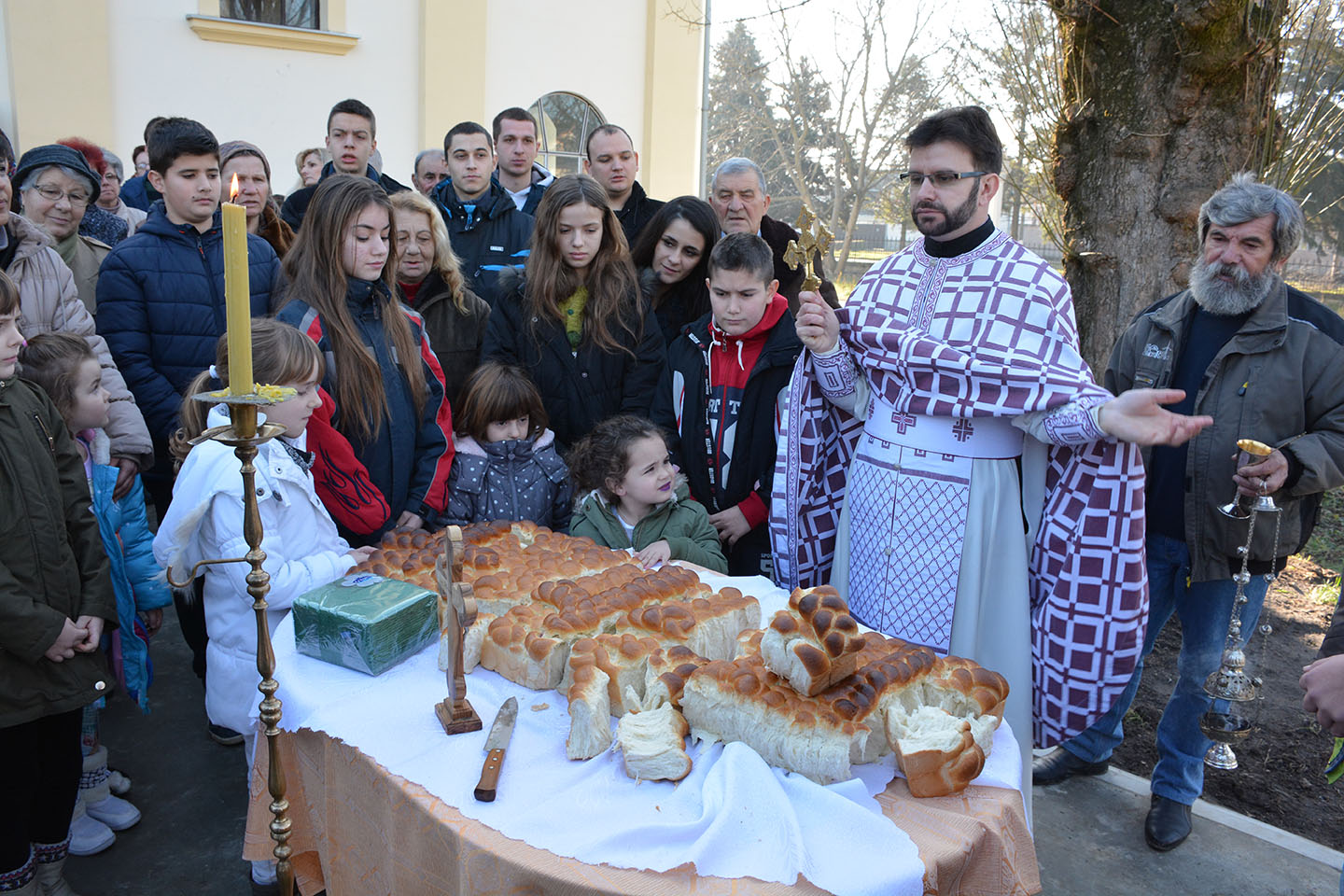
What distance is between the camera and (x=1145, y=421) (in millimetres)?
2391

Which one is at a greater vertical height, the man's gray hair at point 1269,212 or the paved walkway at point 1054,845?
the man's gray hair at point 1269,212

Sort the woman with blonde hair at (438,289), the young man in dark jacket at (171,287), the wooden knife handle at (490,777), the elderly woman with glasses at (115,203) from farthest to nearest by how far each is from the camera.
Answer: the elderly woman with glasses at (115,203) → the woman with blonde hair at (438,289) → the young man in dark jacket at (171,287) → the wooden knife handle at (490,777)

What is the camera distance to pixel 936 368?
2.79m

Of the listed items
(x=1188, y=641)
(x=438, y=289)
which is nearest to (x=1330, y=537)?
(x=1188, y=641)

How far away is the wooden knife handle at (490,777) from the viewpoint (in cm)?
152

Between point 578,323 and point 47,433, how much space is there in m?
1.89

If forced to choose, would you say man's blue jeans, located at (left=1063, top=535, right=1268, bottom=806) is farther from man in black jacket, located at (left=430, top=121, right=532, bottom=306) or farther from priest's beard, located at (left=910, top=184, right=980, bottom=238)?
man in black jacket, located at (left=430, top=121, right=532, bottom=306)

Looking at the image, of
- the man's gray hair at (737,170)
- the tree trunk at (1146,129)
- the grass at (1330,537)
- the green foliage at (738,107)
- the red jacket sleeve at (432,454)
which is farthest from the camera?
the green foliage at (738,107)

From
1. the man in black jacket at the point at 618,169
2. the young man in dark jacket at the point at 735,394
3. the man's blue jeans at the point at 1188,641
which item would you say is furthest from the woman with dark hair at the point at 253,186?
the man's blue jeans at the point at 1188,641

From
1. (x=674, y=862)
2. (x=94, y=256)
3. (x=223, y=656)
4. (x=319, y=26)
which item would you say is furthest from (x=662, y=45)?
(x=674, y=862)

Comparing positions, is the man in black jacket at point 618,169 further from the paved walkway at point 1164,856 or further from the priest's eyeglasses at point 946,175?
the paved walkway at point 1164,856

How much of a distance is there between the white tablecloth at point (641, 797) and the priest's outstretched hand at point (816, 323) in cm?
142

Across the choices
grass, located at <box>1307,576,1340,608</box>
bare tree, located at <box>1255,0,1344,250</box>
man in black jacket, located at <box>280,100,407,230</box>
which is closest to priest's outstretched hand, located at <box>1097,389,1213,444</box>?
bare tree, located at <box>1255,0,1344,250</box>

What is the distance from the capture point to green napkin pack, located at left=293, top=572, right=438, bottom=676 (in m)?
1.95
